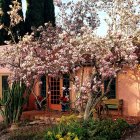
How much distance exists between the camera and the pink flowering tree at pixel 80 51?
14.3 metres

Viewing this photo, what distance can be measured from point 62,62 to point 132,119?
4942 millimetres

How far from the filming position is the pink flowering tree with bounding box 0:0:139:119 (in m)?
14.3

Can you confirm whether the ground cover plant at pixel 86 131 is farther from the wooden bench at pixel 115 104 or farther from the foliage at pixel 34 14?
the foliage at pixel 34 14

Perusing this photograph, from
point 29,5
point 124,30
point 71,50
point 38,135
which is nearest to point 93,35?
point 71,50

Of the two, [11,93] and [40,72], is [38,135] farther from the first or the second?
[11,93]

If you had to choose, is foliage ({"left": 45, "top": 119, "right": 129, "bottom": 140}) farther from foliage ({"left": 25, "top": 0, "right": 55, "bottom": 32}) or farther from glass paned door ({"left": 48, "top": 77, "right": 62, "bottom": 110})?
foliage ({"left": 25, "top": 0, "right": 55, "bottom": 32})

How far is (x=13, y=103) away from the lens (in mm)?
19328

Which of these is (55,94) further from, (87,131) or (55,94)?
(87,131)

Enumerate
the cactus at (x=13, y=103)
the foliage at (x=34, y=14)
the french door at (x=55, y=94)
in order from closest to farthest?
the cactus at (x=13, y=103) < the french door at (x=55, y=94) < the foliage at (x=34, y=14)

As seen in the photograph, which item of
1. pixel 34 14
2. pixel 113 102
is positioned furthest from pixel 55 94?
pixel 34 14

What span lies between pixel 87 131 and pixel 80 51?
292 cm

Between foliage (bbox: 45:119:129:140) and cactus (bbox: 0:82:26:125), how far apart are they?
485cm

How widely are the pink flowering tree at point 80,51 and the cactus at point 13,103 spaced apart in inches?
86.6

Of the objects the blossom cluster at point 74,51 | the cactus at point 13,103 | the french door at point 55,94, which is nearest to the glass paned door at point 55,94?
the french door at point 55,94
